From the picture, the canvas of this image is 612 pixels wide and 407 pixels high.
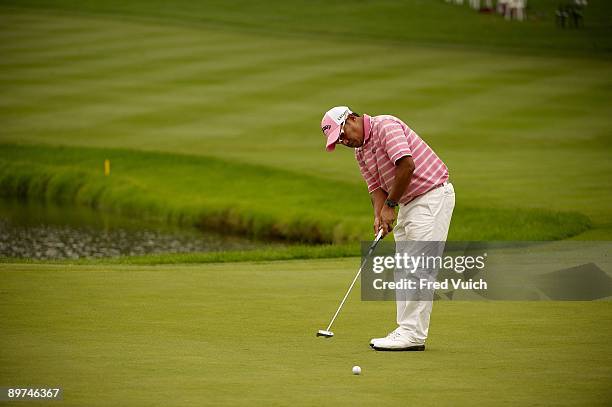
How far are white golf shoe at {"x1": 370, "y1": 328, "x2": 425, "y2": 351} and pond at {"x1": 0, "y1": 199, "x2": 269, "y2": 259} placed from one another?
1303cm

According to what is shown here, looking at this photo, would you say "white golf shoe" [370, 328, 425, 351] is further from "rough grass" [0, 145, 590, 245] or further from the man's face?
"rough grass" [0, 145, 590, 245]

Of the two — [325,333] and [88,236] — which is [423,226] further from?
[88,236]

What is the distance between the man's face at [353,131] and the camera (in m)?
8.56

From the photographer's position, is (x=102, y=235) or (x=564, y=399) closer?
(x=564, y=399)

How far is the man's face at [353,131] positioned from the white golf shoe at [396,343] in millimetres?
1375

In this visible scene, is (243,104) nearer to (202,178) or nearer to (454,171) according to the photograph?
(202,178)

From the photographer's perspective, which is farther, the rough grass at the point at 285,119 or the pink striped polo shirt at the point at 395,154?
the rough grass at the point at 285,119

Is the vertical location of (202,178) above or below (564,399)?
below

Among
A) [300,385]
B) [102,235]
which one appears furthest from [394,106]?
[300,385]

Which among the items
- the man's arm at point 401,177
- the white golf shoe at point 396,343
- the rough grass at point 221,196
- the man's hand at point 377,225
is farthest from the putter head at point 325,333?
the rough grass at point 221,196

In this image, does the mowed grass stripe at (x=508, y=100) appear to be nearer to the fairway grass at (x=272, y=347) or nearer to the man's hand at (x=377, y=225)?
the fairway grass at (x=272, y=347)

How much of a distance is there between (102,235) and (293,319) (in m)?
14.1

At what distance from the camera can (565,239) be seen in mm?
16875

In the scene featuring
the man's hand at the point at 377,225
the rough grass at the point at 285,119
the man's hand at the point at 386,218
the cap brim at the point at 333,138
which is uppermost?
the cap brim at the point at 333,138
